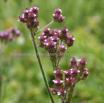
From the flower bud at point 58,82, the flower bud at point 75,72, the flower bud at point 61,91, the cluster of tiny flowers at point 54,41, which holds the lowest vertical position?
the flower bud at point 61,91

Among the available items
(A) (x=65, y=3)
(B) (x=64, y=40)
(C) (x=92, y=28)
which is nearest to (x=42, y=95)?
(B) (x=64, y=40)

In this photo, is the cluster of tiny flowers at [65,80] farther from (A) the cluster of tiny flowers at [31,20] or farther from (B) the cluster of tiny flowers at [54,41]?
(A) the cluster of tiny flowers at [31,20]

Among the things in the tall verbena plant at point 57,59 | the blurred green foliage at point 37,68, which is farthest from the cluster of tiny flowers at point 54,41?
the blurred green foliage at point 37,68

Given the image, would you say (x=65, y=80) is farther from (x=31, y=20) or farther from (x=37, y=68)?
(x=37, y=68)

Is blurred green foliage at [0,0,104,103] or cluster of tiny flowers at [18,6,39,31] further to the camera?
blurred green foliage at [0,0,104,103]

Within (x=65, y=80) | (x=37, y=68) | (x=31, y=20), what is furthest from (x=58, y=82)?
(x=37, y=68)

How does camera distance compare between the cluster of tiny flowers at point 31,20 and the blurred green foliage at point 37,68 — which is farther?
the blurred green foliage at point 37,68

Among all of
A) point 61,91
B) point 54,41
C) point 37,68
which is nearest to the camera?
point 61,91

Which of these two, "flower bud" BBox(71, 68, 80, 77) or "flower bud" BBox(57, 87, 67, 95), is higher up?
"flower bud" BBox(71, 68, 80, 77)

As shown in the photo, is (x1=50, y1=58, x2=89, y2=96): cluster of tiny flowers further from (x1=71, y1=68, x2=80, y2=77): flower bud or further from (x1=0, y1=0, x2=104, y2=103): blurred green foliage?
(x1=0, y1=0, x2=104, y2=103): blurred green foliage

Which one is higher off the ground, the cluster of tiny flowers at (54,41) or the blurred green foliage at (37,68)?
the blurred green foliage at (37,68)

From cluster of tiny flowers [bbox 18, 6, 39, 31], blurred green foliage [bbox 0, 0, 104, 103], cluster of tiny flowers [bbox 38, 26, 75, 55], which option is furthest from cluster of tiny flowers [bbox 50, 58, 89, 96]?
blurred green foliage [bbox 0, 0, 104, 103]
